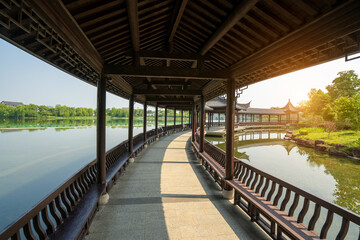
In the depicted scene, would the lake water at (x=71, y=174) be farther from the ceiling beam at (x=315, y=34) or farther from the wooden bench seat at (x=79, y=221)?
the ceiling beam at (x=315, y=34)

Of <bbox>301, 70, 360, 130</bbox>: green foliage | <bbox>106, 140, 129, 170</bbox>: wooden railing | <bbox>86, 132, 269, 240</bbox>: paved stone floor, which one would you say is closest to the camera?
<bbox>86, 132, 269, 240</bbox>: paved stone floor

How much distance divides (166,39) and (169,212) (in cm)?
423

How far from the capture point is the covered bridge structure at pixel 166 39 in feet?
6.13

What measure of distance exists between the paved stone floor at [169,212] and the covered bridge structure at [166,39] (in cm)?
41

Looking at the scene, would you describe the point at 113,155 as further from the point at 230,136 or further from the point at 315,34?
the point at 315,34

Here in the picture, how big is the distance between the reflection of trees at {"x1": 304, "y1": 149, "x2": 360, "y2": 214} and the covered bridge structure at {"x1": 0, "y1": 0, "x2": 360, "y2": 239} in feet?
16.1

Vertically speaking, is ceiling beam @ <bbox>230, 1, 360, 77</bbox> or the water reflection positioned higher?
ceiling beam @ <bbox>230, 1, 360, 77</bbox>

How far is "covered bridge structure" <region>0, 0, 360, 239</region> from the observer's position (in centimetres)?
187

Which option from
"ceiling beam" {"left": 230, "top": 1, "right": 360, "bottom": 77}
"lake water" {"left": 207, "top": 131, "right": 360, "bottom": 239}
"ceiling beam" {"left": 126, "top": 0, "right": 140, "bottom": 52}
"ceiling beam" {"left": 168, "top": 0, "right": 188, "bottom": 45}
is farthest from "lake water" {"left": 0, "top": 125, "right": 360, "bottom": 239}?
"ceiling beam" {"left": 168, "top": 0, "right": 188, "bottom": 45}

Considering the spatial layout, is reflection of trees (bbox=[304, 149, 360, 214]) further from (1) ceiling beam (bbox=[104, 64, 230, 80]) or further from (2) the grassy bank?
(1) ceiling beam (bbox=[104, 64, 230, 80])

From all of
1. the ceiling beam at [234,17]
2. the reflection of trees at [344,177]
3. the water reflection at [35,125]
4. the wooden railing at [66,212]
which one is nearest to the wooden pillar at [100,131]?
the wooden railing at [66,212]

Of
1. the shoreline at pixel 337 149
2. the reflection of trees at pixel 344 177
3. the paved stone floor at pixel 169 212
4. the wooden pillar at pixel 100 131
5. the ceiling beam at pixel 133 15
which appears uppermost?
the ceiling beam at pixel 133 15

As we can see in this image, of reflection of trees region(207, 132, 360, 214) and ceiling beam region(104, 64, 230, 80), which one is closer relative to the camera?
ceiling beam region(104, 64, 230, 80)

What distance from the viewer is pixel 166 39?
4316 mm
